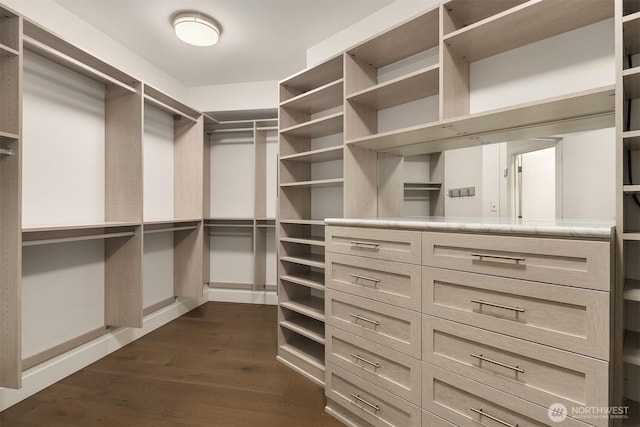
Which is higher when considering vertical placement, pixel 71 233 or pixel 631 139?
pixel 631 139

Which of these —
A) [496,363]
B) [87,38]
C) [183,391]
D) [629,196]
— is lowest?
[183,391]

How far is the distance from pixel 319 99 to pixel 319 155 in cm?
44

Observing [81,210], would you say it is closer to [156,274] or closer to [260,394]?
[156,274]

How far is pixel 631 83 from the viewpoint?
3.69ft

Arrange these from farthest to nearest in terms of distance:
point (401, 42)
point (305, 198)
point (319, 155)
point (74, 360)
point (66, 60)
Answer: point (305, 198) → point (319, 155) → point (74, 360) → point (66, 60) → point (401, 42)

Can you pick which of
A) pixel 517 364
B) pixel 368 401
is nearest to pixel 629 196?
pixel 517 364

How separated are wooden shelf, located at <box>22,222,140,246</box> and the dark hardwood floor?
0.99m

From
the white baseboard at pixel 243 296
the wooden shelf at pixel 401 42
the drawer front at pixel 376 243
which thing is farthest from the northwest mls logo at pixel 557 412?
the white baseboard at pixel 243 296

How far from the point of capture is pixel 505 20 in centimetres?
142

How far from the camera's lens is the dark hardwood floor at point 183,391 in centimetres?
183

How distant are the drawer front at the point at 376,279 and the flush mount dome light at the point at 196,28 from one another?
1.98 m

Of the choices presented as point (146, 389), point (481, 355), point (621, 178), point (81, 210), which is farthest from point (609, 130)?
point (81, 210)

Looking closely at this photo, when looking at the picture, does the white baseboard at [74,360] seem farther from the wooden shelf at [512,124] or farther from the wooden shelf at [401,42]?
the wooden shelf at [401,42]

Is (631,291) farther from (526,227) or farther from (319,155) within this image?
(319,155)
